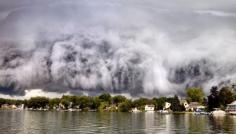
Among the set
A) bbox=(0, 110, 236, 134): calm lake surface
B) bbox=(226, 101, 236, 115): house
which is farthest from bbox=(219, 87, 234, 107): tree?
bbox=(0, 110, 236, 134): calm lake surface

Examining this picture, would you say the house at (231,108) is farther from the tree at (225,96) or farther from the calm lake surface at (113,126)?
the calm lake surface at (113,126)

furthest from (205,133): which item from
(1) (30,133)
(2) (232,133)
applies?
(1) (30,133)

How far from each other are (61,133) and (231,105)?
134 m

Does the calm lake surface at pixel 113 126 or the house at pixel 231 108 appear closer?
the calm lake surface at pixel 113 126

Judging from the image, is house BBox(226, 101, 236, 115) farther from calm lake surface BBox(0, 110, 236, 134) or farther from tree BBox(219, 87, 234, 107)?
calm lake surface BBox(0, 110, 236, 134)

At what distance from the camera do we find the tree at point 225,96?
19338 centimetres

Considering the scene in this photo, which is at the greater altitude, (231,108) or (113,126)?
(231,108)

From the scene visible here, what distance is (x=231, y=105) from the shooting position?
17812cm

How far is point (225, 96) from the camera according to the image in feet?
639

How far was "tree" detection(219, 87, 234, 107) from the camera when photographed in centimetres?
19338

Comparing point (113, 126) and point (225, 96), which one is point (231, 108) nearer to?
point (225, 96)

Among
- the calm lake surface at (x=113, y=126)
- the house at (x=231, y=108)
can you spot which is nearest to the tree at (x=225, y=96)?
the house at (x=231, y=108)

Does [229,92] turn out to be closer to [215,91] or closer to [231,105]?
[215,91]

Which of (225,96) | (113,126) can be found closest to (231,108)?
(225,96)
